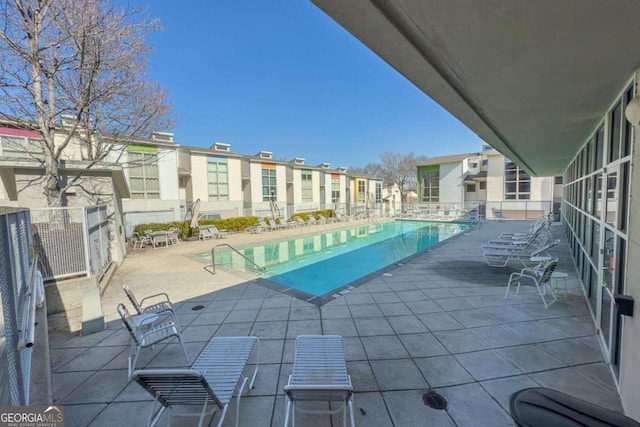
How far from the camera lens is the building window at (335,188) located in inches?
1103

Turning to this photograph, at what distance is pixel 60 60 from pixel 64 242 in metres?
5.12

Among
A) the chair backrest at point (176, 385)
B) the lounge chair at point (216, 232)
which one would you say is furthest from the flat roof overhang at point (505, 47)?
the lounge chair at point (216, 232)

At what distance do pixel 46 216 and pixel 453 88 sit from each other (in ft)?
23.8

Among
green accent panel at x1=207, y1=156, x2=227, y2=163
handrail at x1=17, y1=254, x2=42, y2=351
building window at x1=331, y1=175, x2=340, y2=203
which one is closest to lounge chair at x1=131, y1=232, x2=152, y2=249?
green accent panel at x1=207, y1=156, x2=227, y2=163

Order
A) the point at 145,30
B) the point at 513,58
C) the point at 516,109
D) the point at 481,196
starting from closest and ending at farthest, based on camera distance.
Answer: the point at 513,58 → the point at 516,109 → the point at 145,30 → the point at 481,196

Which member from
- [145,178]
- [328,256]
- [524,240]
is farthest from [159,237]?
[524,240]

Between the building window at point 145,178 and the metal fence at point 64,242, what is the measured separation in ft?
32.2

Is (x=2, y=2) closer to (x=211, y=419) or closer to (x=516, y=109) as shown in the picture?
(x=211, y=419)

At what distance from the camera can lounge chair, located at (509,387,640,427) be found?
1326 millimetres

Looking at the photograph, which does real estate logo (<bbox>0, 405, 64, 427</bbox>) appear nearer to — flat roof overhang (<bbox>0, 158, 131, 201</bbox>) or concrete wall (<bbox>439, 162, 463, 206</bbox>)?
flat roof overhang (<bbox>0, 158, 131, 201</bbox>)

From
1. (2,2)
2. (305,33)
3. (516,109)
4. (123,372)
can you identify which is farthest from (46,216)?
(305,33)

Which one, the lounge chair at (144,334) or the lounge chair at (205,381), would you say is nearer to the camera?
the lounge chair at (205,381)

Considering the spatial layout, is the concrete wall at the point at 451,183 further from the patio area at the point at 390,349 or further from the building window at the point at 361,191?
the patio area at the point at 390,349

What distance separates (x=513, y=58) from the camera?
2.05 m
